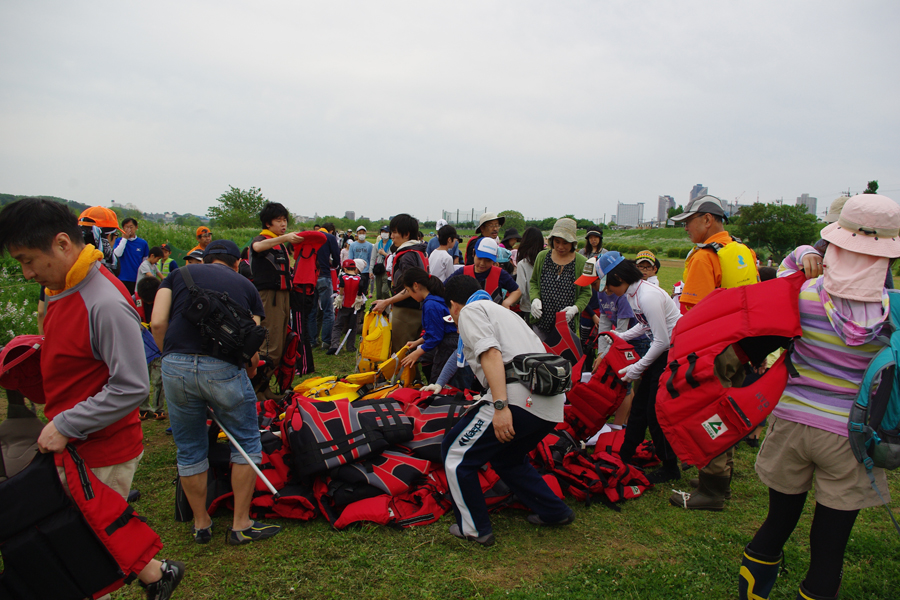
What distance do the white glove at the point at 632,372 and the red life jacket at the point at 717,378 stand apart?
1549 millimetres

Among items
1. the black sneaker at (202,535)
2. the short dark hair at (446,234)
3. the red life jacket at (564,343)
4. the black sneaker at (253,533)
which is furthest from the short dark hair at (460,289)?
the short dark hair at (446,234)

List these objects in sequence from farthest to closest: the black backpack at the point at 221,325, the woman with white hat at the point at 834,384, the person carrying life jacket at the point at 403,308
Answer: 1. the person carrying life jacket at the point at 403,308
2. the black backpack at the point at 221,325
3. the woman with white hat at the point at 834,384

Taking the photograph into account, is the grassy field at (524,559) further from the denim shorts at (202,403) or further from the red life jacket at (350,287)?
the red life jacket at (350,287)

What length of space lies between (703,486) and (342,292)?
19.2 feet

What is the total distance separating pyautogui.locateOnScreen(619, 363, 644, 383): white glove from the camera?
13.1ft

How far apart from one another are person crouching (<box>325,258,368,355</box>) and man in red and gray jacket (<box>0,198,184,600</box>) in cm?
560

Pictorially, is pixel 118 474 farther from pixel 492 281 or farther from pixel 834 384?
pixel 492 281

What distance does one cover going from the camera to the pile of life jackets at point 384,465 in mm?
3514

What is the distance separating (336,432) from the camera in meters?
3.67

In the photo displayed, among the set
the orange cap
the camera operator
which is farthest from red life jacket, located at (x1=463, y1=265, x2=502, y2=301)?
the orange cap

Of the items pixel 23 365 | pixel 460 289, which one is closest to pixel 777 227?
pixel 460 289

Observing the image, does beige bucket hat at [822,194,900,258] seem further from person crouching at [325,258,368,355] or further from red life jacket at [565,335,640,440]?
person crouching at [325,258,368,355]

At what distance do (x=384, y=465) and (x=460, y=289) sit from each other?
150cm

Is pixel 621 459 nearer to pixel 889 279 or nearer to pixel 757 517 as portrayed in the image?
pixel 757 517
